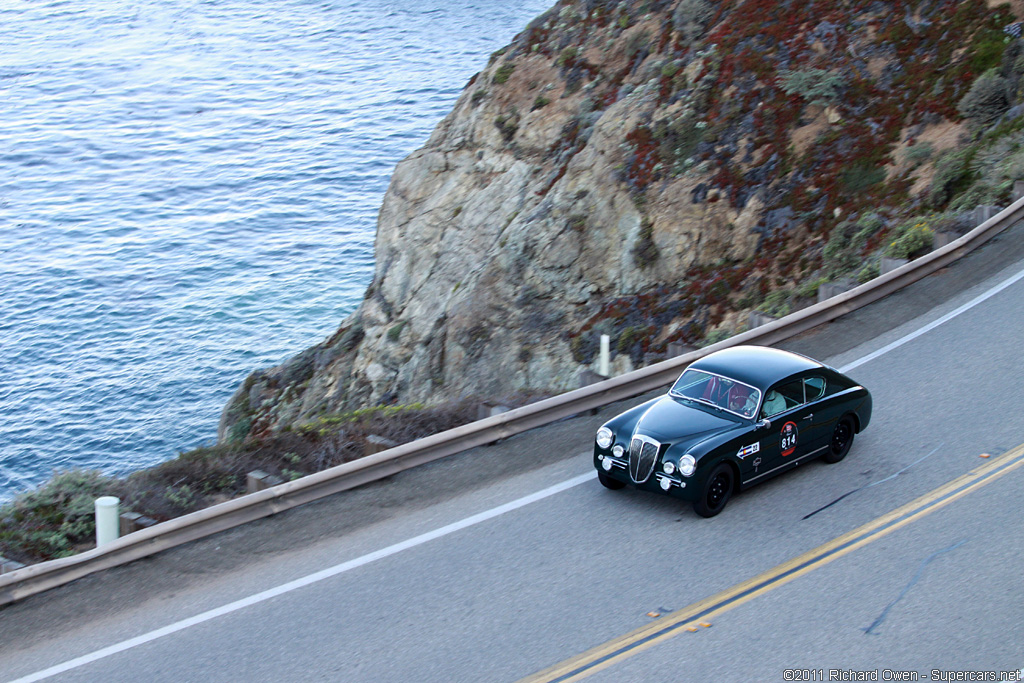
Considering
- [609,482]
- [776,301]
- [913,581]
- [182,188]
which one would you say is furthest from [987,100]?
[182,188]

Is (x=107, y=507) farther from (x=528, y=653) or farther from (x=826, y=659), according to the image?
(x=826, y=659)

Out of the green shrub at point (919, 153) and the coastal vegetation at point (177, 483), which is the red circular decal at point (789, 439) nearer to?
the coastal vegetation at point (177, 483)

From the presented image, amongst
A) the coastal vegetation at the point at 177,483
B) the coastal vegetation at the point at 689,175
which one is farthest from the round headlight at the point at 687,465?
the coastal vegetation at the point at 689,175

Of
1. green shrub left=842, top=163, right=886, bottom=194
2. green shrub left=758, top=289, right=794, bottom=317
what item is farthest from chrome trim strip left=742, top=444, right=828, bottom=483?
green shrub left=842, top=163, right=886, bottom=194

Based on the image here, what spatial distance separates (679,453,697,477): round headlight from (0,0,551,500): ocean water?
2807 cm

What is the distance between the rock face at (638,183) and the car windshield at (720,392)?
8.93 m

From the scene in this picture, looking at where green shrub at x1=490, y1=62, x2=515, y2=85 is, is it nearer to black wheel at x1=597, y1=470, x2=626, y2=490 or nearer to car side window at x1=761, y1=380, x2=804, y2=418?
car side window at x1=761, y1=380, x2=804, y2=418

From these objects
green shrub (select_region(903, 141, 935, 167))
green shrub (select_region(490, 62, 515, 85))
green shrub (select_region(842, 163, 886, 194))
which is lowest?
green shrub (select_region(842, 163, 886, 194))

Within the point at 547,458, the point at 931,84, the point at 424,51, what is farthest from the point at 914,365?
the point at 424,51

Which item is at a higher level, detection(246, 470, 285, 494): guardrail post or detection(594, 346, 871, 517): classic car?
detection(594, 346, 871, 517): classic car

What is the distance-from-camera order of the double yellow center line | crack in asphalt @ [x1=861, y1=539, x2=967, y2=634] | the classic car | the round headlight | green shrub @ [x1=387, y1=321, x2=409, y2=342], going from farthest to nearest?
green shrub @ [x1=387, y1=321, x2=409, y2=342], the classic car, the round headlight, crack in asphalt @ [x1=861, y1=539, x2=967, y2=634], the double yellow center line

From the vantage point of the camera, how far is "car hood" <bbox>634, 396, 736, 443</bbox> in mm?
9250

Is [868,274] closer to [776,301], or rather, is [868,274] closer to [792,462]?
[776,301]

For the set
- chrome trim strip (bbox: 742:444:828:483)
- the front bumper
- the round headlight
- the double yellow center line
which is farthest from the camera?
chrome trim strip (bbox: 742:444:828:483)
